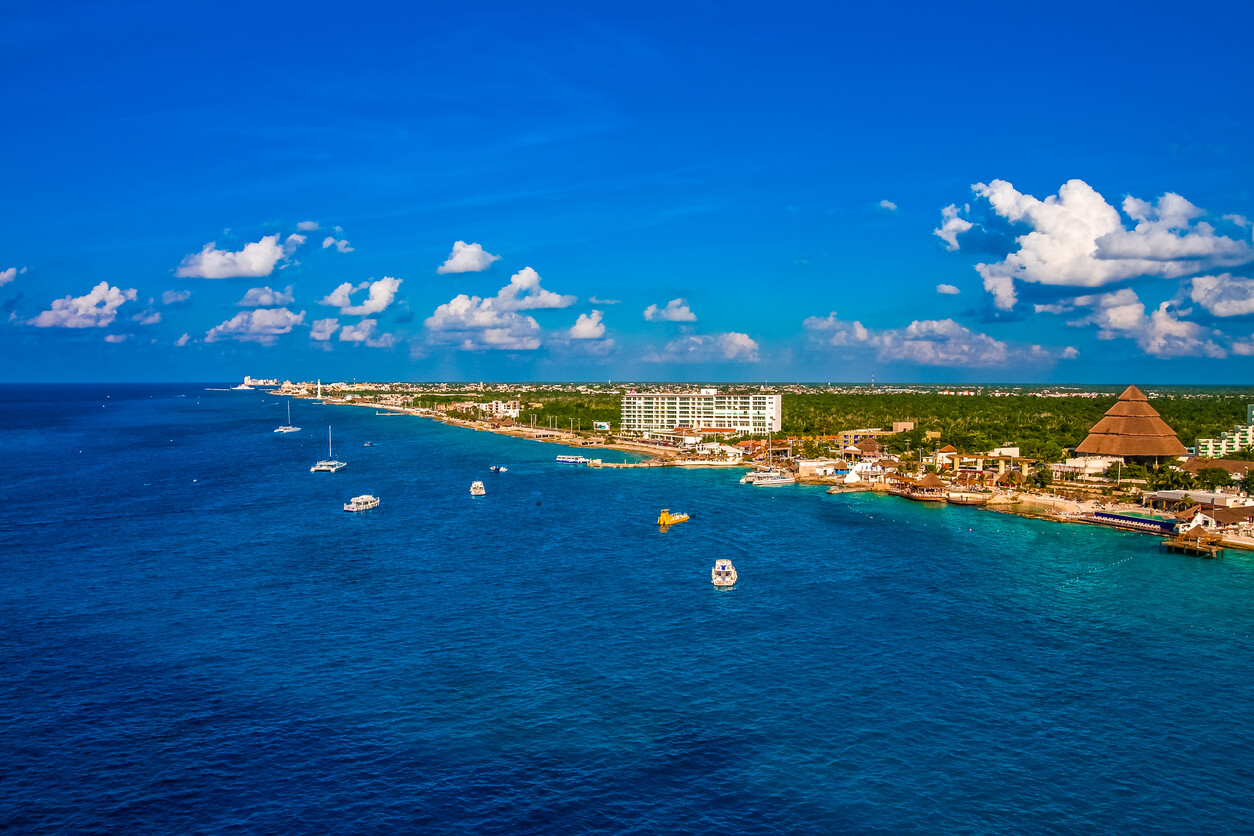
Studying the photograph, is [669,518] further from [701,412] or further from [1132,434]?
[701,412]

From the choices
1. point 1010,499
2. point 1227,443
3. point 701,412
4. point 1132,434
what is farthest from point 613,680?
point 701,412

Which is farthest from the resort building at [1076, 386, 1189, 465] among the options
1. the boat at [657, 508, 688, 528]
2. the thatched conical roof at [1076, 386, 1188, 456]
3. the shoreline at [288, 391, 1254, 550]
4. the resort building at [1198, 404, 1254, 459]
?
the boat at [657, 508, 688, 528]

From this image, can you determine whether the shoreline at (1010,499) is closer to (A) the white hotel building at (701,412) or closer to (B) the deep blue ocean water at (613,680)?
(B) the deep blue ocean water at (613,680)

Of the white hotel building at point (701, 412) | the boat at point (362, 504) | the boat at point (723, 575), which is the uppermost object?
the white hotel building at point (701, 412)

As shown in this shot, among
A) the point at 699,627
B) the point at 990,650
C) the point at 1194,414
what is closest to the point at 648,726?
the point at 699,627

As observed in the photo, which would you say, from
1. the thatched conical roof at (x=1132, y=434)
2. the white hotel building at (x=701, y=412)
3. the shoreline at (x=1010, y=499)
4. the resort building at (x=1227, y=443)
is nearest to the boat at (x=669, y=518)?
Result: the shoreline at (x=1010, y=499)

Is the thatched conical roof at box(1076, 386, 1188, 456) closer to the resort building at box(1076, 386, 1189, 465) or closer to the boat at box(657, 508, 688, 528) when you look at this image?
the resort building at box(1076, 386, 1189, 465)

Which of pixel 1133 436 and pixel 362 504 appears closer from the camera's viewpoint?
pixel 362 504
